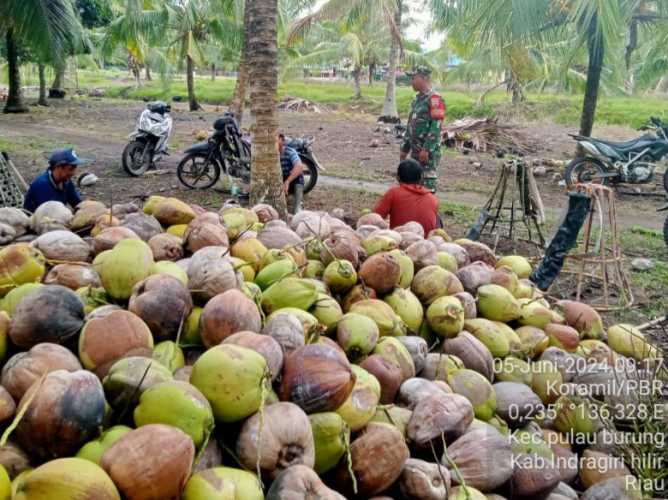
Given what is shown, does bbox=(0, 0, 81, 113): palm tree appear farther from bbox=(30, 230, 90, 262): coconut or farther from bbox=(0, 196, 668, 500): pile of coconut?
bbox=(30, 230, 90, 262): coconut

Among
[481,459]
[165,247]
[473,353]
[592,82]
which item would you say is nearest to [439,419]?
[481,459]

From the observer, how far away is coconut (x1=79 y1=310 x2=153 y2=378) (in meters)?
1.80

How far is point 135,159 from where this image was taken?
404 inches

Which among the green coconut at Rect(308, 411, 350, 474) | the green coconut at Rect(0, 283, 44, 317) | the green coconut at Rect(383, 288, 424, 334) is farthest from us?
the green coconut at Rect(383, 288, 424, 334)

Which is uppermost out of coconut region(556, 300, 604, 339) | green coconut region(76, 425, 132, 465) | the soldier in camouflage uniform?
the soldier in camouflage uniform

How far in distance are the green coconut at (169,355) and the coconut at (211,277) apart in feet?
0.91

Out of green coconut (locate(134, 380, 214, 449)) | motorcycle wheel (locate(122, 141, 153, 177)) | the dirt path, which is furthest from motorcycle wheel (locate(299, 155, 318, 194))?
green coconut (locate(134, 380, 214, 449))

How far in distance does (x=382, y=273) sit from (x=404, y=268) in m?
0.22

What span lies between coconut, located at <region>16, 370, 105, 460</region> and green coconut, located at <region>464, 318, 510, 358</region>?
1609 mm

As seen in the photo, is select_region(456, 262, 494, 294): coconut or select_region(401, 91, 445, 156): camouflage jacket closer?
select_region(456, 262, 494, 294): coconut

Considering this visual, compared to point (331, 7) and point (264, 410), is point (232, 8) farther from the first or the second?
point (264, 410)

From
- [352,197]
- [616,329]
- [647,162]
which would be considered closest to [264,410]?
[616,329]

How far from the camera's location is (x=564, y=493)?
2.03 m

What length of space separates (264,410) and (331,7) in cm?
1542
